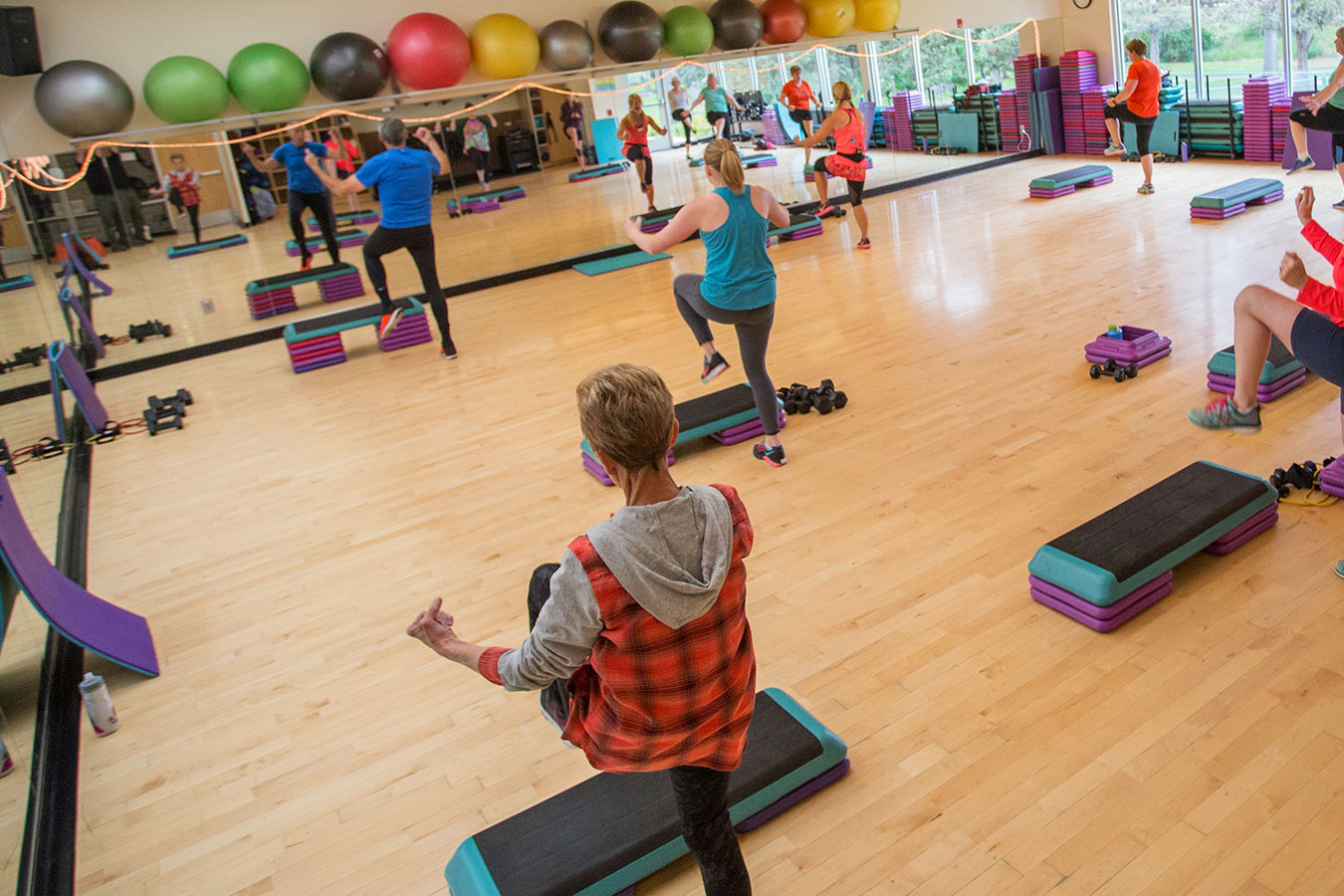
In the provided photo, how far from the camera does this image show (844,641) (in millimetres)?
3119

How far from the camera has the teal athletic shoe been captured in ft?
10.6

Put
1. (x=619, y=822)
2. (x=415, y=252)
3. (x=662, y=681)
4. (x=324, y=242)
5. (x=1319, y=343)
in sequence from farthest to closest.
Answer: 1. (x=324, y=242)
2. (x=415, y=252)
3. (x=1319, y=343)
4. (x=619, y=822)
5. (x=662, y=681)

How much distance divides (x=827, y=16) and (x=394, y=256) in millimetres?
5266

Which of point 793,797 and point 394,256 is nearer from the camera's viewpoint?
point 793,797

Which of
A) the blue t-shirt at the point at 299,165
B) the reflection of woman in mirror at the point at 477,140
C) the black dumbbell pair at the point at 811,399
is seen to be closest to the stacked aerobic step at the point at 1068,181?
the reflection of woman in mirror at the point at 477,140

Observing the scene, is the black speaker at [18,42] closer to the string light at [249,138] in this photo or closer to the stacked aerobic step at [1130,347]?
the string light at [249,138]

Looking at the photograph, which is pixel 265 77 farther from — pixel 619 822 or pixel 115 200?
pixel 619 822

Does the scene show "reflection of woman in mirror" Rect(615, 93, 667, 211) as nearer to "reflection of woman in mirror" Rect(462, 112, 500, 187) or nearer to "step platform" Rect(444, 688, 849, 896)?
"reflection of woman in mirror" Rect(462, 112, 500, 187)

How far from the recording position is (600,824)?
2312 millimetres

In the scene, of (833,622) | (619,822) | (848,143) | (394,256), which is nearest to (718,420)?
(833,622)

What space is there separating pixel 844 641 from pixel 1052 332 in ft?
10.8

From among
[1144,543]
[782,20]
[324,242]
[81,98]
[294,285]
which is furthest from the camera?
[782,20]

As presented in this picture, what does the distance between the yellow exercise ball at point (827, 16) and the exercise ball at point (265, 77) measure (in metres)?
5.11

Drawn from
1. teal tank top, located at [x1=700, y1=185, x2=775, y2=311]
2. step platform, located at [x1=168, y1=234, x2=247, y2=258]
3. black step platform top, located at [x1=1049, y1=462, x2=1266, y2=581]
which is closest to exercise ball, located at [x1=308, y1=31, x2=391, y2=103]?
step platform, located at [x1=168, y1=234, x2=247, y2=258]
